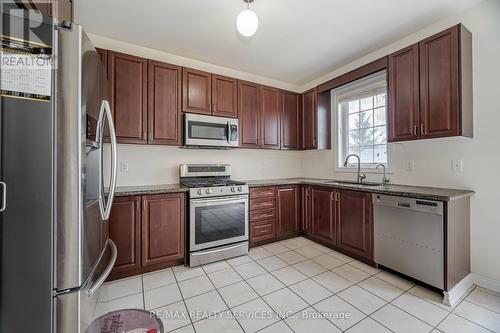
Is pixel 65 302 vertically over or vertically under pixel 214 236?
over

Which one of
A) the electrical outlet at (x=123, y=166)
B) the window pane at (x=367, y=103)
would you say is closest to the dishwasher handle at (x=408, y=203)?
the window pane at (x=367, y=103)

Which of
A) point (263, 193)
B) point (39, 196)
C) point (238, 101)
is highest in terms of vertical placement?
point (238, 101)

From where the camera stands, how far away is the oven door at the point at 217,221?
8.31ft

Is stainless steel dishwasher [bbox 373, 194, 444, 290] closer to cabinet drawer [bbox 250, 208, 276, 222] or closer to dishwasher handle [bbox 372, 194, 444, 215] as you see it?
dishwasher handle [bbox 372, 194, 444, 215]

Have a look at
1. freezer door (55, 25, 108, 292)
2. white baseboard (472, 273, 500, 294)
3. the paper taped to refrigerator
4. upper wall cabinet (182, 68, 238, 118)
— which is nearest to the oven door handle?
upper wall cabinet (182, 68, 238, 118)

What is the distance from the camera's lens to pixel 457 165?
2186mm

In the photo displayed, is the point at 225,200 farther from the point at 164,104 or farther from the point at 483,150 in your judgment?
the point at 483,150

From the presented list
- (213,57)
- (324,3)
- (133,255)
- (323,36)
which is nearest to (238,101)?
(213,57)

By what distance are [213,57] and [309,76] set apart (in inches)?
67.0

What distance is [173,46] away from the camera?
9.26ft

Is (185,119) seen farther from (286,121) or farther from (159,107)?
(286,121)

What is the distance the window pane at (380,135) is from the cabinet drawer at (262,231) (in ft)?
6.09

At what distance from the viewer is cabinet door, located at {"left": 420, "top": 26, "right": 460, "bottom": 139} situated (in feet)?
6.54

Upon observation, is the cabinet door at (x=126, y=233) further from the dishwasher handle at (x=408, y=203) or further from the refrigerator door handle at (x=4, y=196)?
the dishwasher handle at (x=408, y=203)
